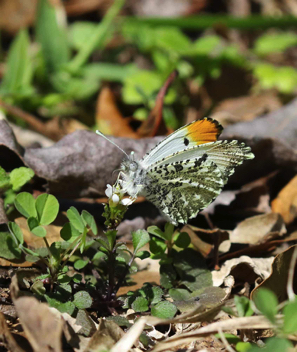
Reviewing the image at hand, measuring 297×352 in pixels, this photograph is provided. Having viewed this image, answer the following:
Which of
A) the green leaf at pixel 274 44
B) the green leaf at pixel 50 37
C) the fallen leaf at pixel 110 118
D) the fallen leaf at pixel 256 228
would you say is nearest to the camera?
the fallen leaf at pixel 256 228

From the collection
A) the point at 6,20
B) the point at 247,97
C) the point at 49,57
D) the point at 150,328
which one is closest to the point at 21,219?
the point at 150,328

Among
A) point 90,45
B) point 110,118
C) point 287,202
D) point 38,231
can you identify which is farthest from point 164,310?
point 90,45

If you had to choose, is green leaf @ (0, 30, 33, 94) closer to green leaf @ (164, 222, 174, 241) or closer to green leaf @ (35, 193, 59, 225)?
green leaf @ (35, 193, 59, 225)

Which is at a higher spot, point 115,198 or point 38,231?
point 115,198

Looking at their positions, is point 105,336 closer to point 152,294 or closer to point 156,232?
point 152,294

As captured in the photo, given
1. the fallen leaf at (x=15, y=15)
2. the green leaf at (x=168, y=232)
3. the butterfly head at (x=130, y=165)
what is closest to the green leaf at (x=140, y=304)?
the green leaf at (x=168, y=232)

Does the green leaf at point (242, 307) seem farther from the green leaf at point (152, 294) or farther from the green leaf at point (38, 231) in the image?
the green leaf at point (38, 231)
